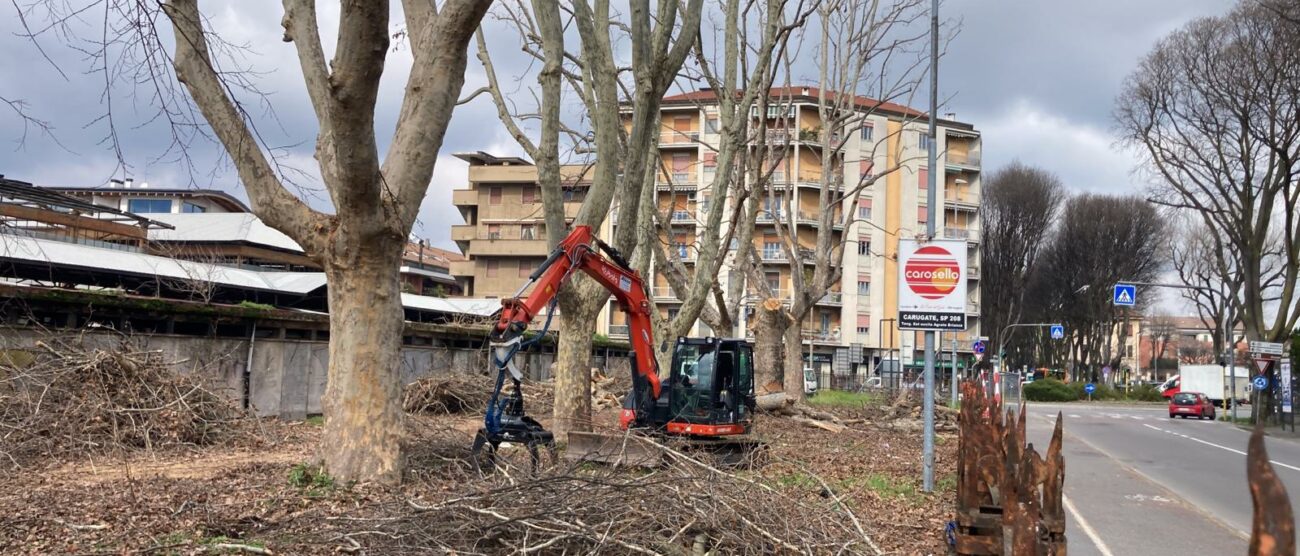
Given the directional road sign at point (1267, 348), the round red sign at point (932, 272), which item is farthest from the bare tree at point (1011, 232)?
Result: the round red sign at point (932, 272)

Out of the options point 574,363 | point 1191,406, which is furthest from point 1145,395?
point 574,363

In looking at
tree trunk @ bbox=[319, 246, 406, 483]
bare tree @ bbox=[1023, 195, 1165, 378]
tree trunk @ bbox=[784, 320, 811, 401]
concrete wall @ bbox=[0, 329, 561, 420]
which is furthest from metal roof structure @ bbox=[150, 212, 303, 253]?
bare tree @ bbox=[1023, 195, 1165, 378]

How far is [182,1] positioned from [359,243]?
2.44 meters

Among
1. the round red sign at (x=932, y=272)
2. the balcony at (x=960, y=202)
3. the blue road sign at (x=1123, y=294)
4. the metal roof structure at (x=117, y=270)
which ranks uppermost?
the balcony at (x=960, y=202)

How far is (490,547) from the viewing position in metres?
6.25

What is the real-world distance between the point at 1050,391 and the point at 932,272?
5884 centimetres

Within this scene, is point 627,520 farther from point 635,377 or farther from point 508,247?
point 508,247

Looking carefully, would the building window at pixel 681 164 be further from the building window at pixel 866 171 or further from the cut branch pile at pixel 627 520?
the cut branch pile at pixel 627 520

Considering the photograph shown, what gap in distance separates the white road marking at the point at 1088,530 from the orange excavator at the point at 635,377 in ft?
14.0

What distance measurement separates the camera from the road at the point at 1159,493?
1002 centimetres

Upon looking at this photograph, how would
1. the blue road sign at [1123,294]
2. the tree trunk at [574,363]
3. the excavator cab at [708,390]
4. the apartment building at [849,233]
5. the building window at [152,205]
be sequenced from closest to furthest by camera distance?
1. the excavator cab at [708,390]
2. the tree trunk at [574,363]
3. the blue road sign at [1123,294]
4. the building window at [152,205]
5. the apartment building at [849,233]

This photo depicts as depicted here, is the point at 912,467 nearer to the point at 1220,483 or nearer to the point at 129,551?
the point at 1220,483

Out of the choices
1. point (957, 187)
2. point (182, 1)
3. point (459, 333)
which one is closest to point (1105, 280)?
point (957, 187)

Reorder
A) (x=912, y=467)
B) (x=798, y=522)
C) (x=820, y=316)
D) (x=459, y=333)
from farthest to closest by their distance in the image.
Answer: (x=820, y=316), (x=459, y=333), (x=912, y=467), (x=798, y=522)
